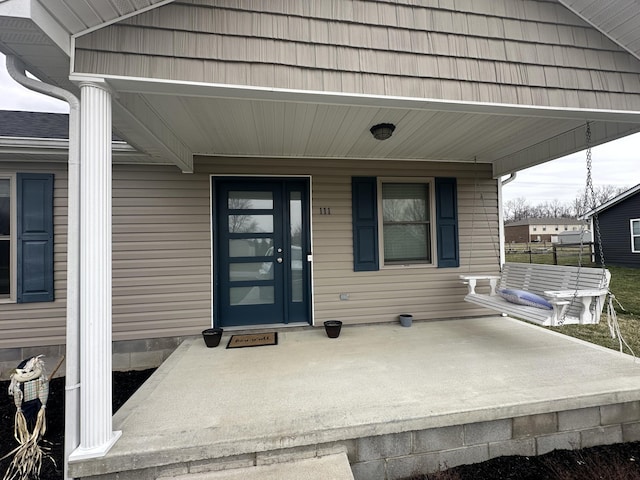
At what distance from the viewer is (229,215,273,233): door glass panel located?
390 centimetres

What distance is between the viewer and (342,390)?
88.2 inches

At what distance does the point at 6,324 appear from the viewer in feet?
10.8

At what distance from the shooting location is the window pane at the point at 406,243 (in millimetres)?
4152

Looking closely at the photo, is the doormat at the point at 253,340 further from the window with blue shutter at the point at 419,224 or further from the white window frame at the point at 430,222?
the window with blue shutter at the point at 419,224

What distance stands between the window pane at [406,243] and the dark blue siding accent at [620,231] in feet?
41.9

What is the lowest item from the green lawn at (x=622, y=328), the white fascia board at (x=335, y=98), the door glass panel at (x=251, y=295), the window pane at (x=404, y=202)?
the green lawn at (x=622, y=328)

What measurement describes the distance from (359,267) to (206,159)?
231cm

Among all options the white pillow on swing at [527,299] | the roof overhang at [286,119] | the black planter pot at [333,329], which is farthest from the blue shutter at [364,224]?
the white pillow on swing at [527,299]

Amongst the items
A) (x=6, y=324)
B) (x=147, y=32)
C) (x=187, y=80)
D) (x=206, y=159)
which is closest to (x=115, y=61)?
(x=147, y=32)

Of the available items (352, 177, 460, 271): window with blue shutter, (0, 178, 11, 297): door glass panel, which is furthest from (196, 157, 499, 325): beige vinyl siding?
(0, 178, 11, 297): door glass panel

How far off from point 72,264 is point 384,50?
7.63 ft

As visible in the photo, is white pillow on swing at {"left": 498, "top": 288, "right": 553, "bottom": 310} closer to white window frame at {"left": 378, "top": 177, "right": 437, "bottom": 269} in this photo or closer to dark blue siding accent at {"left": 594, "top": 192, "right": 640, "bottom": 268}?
white window frame at {"left": 378, "top": 177, "right": 437, "bottom": 269}

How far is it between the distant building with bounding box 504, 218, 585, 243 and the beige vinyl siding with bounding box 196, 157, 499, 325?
3928 cm

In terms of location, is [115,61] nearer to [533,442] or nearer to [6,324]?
[6,324]
